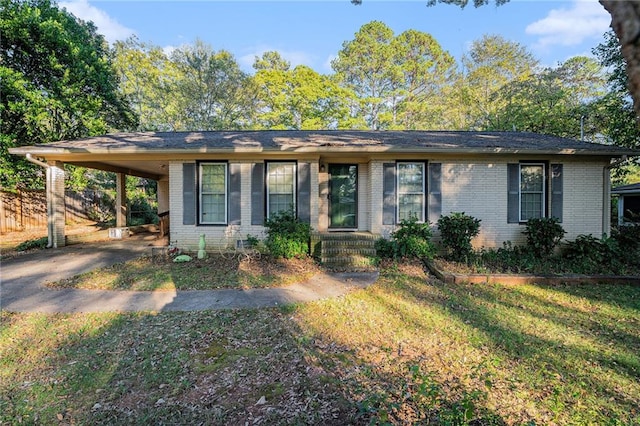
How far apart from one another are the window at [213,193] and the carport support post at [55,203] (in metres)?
4.33

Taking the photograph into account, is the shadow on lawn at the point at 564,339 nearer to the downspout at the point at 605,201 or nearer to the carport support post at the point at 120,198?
the downspout at the point at 605,201

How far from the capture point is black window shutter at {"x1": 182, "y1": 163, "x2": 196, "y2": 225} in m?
8.06

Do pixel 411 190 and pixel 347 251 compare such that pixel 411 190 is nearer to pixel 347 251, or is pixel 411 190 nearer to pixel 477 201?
pixel 477 201

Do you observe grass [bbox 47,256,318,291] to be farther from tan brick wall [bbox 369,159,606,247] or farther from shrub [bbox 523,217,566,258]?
shrub [bbox 523,217,566,258]

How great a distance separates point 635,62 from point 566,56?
2085cm

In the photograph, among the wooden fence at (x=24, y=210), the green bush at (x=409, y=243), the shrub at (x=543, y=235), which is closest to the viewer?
the green bush at (x=409, y=243)

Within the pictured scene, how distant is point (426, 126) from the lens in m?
22.4

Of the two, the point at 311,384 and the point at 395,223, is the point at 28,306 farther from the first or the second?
the point at 395,223

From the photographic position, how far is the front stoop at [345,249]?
6.99 meters

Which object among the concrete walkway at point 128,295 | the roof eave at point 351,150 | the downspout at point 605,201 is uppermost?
the roof eave at point 351,150

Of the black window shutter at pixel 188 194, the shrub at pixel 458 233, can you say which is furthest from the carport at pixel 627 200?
the black window shutter at pixel 188 194

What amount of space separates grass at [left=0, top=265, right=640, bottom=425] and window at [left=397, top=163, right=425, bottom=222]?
3641mm

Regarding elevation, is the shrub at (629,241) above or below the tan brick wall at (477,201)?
below

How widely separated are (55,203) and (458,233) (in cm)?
1094
